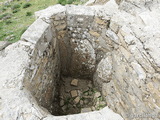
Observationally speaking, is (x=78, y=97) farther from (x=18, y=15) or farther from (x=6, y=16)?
(x=6, y=16)

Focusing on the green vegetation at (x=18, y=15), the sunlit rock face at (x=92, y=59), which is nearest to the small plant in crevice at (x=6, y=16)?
the green vegetation at (x=18, y=15)

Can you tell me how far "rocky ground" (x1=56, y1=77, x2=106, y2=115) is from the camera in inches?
156

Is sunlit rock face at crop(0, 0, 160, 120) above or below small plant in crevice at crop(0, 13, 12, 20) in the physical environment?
above

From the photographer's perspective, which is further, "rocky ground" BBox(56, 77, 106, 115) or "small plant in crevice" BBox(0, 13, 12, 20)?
"small plant in crevice" BBox(0, 13, 12, 20)

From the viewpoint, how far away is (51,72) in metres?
3.62

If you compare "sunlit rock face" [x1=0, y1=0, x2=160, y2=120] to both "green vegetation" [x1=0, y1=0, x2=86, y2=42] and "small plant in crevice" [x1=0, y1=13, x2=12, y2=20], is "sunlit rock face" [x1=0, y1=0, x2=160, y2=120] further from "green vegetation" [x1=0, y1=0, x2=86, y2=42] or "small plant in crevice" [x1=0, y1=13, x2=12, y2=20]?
"small plant in crevice" [x1=0, y1=13, x2=12, y2=20]

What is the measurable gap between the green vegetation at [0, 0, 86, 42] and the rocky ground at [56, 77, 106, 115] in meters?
2.85

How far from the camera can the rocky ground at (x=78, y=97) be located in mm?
3961

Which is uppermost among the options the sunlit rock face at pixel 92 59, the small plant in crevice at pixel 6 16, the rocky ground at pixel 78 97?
the sunlit rock face at pixel 92 59

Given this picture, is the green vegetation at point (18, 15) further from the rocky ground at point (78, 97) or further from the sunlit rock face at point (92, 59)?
the sunlit rock face at point (92, 59)

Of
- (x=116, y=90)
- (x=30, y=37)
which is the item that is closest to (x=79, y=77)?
(x=116, y=90)

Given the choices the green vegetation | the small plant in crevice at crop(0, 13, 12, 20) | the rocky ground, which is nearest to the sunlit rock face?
the rocky ground

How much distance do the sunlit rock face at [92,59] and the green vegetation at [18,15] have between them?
9.79 ft

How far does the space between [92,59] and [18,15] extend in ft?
18.1
